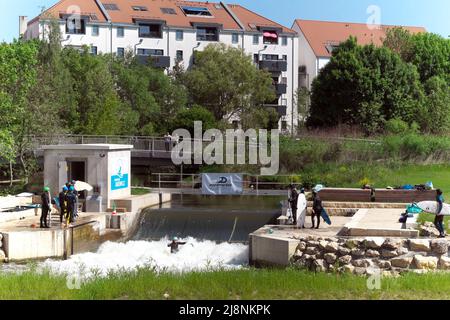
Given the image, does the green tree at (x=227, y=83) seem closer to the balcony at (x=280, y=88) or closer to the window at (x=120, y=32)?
the window at (x=120, y=32)

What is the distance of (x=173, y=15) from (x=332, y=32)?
20.4 metres

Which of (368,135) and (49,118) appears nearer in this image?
(49,118)

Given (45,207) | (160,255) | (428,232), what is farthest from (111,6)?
(428,232)

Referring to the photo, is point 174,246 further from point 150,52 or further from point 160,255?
point 150,52

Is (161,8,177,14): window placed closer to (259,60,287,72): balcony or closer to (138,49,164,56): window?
(138,49,164,56): window

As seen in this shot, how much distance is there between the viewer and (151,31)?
236 ft

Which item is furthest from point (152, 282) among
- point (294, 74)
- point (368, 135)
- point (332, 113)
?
point (294, 74)

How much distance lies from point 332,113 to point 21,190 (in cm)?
2840

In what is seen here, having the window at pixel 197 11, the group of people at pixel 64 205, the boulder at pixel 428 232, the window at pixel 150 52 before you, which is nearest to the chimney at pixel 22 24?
the window at pixel 150 52

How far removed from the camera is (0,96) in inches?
1403

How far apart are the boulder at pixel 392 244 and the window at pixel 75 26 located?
2151 inches

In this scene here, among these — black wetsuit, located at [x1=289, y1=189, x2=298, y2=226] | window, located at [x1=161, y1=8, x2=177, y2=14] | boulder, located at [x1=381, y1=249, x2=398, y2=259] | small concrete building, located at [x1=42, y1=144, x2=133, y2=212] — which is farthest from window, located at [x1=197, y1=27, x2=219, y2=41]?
boulder, located at [x1=381, y1=249, x2=398, y2=259]

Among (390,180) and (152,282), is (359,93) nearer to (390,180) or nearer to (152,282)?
(390,180)

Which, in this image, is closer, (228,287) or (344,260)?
(228,287)
